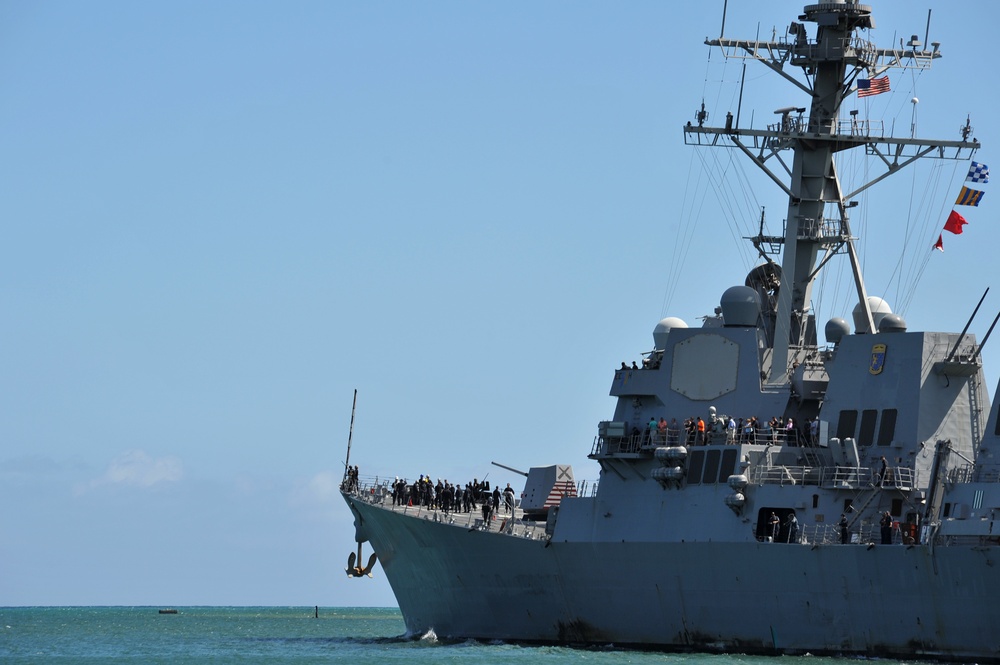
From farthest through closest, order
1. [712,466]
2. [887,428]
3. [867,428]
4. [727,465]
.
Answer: [712,466]
[727,465]
[867,428]
[887,428]

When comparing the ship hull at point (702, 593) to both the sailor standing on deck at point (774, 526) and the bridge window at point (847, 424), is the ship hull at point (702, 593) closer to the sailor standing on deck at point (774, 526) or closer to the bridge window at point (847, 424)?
the sailor standing on deck at point (774, 526)

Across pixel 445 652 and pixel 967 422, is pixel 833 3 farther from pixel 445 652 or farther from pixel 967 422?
pixel 445 652

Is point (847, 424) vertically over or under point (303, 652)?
over

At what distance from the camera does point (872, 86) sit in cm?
3575

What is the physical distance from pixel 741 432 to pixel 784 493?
86.4 inches

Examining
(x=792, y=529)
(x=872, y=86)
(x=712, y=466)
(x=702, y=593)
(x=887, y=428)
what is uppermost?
(x=872, y=86)

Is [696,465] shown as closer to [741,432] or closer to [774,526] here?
[741,432]

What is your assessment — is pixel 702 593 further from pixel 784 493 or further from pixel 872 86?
pixel 872 86

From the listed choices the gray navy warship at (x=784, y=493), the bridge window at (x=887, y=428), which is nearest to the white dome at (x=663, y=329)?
the gray navy warship at (x=784, y=493)

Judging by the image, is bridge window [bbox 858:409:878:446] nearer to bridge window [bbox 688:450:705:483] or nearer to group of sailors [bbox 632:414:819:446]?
group of sailors [bbox 632:414:819:446]

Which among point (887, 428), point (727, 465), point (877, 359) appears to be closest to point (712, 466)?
point (727, 465)

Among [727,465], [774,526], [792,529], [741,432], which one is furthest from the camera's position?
[741,432]

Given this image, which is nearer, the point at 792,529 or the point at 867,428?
the point at 792,529

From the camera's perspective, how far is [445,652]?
37.1 meters
